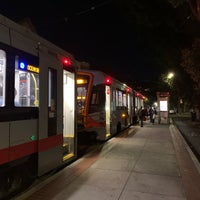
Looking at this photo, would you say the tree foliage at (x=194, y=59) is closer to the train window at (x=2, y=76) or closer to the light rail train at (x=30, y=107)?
the light rail train at (x=30, y=107)

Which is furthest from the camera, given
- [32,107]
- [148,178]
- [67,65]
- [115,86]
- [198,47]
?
[115,86]

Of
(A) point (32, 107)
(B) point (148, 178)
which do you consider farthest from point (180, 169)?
(A) point (32, 107)

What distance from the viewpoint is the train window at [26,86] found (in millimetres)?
4425

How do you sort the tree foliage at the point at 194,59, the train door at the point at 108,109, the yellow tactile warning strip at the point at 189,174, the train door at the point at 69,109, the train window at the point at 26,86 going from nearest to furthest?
the train window at the point at 26,86, the yellow tactile warning strip at the point at 189,174, the train door at the point at 69,109, the tree foliage at the point at 194,59, the train door at the point at 108,109

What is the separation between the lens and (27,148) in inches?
182

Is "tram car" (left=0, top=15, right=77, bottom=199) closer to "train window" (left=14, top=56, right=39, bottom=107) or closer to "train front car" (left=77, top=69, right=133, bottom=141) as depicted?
"train window" (left=14, top=56, right=39, bottom=107)

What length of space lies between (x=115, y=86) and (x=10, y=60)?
8857 mm

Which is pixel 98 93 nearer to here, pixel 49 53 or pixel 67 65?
pixel 67 65

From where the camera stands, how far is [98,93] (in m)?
10.7

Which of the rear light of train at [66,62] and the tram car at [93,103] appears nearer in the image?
the rear light of train at [66,62]

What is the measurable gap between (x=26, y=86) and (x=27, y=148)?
1.08 metres

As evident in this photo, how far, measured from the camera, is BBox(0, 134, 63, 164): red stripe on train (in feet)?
13.3

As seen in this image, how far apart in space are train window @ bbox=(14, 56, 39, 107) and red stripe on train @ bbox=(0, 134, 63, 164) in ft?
2.30

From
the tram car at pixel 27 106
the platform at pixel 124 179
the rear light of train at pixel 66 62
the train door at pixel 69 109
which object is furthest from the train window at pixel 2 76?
the train door at pixel 69 109
